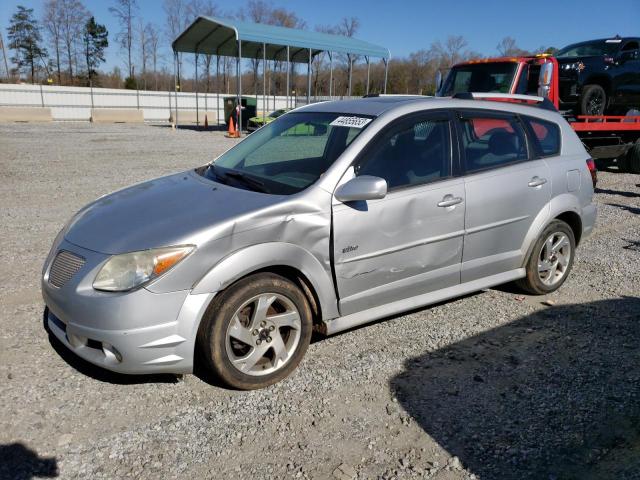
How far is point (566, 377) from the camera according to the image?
11.5 ft

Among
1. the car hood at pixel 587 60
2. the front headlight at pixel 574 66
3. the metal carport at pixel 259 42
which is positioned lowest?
the front headlight at pixel 574 66

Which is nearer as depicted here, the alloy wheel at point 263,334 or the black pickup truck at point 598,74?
the alloy wheel at point 263,334

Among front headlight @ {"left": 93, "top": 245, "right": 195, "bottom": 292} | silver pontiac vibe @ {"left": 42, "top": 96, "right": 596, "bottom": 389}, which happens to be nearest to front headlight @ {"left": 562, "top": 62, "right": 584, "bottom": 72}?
silver pontiac vibe @ {"left": 42, "top": 96, "right": 596, "bottom": 389}

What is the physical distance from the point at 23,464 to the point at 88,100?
37589 mm

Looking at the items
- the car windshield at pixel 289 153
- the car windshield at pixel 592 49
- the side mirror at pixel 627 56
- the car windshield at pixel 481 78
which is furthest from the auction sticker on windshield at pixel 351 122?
the side mirror at pixel 627 56

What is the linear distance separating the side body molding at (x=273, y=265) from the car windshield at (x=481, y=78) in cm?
786

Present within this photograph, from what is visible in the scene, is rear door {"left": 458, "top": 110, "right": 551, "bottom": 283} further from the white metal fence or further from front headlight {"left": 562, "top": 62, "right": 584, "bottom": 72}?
the white metal fence

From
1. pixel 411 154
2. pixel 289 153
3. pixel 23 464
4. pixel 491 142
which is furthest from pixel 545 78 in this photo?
pixel 23 464

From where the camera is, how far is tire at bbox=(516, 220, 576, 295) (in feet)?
15.5

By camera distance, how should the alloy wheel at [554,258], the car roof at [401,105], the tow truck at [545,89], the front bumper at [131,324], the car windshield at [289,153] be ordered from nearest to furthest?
the front bumper at [131,324], the car windshield at [289,153], the car roof at [401,105], the alloy wheel at [554,258], the tow truck at [545,89]

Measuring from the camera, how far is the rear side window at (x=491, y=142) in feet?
13.8

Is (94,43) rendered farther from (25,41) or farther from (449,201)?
(449,201)

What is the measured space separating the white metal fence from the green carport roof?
3771mm

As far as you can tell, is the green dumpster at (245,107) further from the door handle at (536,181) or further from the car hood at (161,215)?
the car hood at (161,215)
